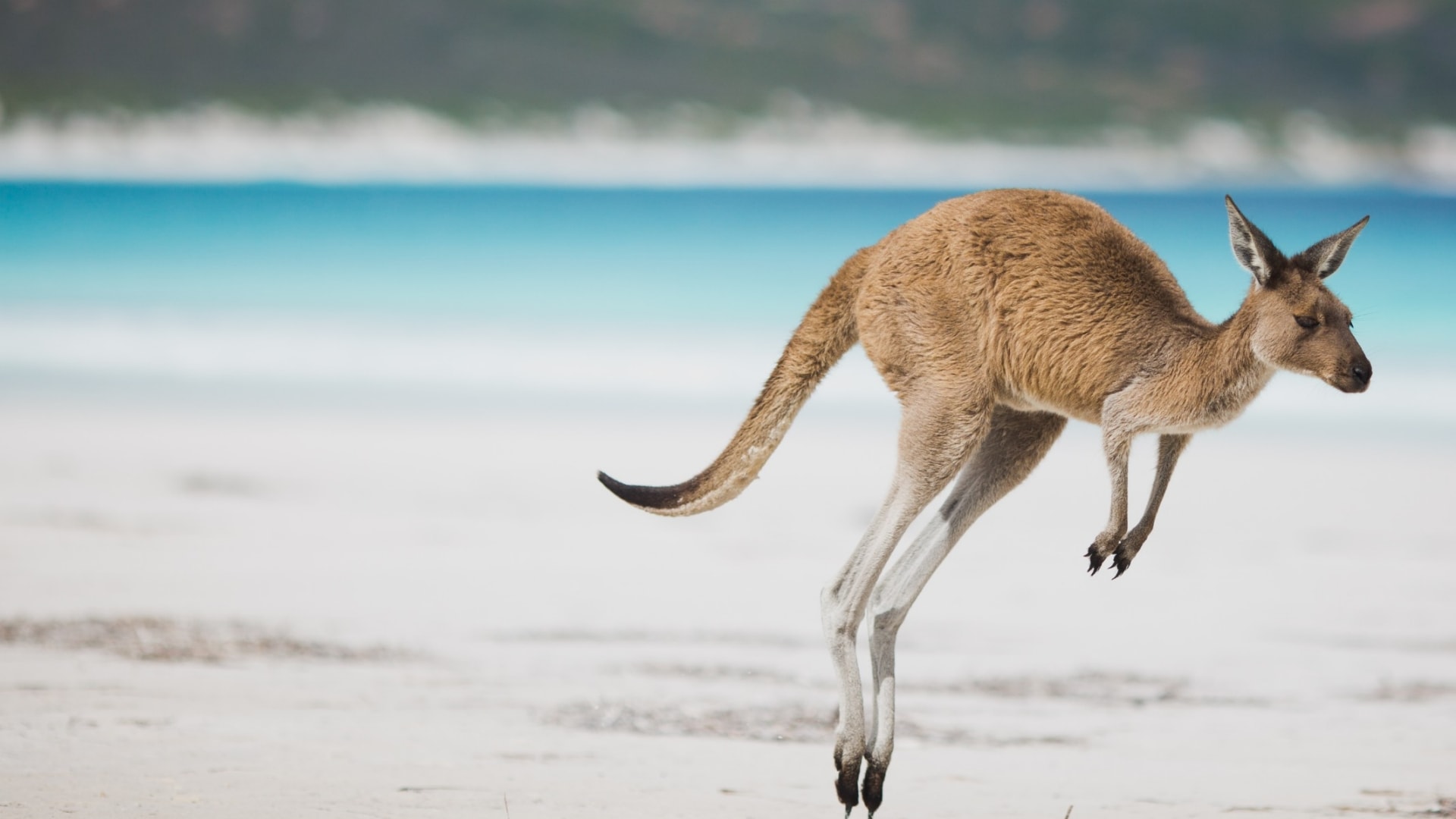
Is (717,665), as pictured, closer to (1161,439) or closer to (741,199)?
(1161,439)

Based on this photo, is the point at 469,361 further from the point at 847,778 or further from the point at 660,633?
the point at 847,778

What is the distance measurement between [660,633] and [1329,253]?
4.26m

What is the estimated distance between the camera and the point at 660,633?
7.83 metres

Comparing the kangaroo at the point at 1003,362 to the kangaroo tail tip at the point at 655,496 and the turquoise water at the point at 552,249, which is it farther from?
the turquoise water at the point at 552,249

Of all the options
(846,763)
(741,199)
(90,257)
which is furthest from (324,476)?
(741,199)

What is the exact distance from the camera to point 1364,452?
1356 cm

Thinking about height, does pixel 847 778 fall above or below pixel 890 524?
below

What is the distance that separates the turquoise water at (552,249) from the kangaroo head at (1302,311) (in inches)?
546

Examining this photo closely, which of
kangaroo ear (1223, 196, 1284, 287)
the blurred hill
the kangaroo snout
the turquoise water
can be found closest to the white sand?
the kangaroo snout

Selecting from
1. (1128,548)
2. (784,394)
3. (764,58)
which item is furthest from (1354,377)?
(764,58)

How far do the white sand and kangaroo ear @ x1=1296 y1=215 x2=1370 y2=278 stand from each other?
1889 mm

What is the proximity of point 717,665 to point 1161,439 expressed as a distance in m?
3.07

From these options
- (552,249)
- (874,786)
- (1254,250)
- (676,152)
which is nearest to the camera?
(1254,250)

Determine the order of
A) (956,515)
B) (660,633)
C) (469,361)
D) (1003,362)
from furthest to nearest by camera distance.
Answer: (469,361)
(660,633)
(956,515)
(1003,362)
